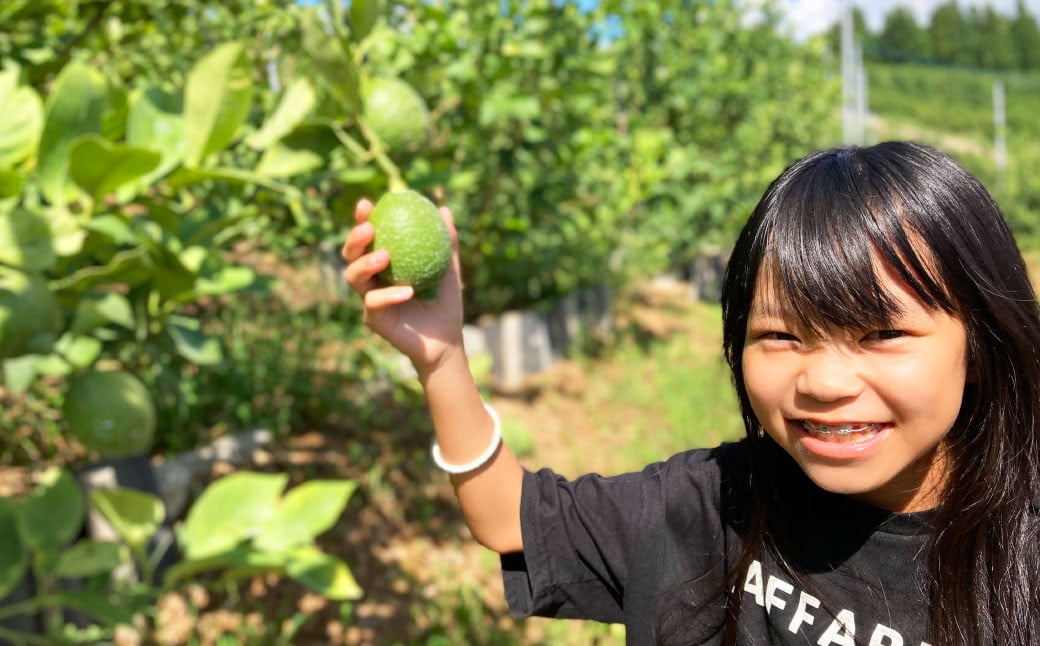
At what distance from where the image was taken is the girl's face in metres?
0.77

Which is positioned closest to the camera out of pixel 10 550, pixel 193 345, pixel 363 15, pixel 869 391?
pixel 869 391

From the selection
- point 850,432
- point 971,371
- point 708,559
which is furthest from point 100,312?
point 971,371

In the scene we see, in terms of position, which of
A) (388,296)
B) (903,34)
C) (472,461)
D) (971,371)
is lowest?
(472,461)

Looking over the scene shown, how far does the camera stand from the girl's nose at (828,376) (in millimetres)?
762

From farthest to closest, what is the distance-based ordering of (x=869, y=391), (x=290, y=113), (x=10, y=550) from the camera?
(x=10, y=550)
(x=290, y=113)
(x=869, y=391)

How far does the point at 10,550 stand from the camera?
47.3 inches

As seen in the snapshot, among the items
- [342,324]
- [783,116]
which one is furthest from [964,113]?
[342,324]

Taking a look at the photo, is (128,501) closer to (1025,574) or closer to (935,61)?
(1025,574)

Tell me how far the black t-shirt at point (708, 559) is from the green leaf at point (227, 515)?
1.59 ft

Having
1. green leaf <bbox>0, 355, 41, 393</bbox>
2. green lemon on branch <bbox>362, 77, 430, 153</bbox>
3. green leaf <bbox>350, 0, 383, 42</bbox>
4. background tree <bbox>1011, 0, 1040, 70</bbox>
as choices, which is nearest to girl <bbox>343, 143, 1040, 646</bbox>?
green lemon on branch <bbox>362, 77, 430, 153</bbox>

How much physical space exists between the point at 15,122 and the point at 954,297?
1042 mm

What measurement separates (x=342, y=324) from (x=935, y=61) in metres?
42.0

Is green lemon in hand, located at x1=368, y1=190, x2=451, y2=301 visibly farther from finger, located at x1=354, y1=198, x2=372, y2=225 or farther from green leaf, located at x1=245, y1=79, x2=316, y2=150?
green leaf, located at x1=245, y1=79, x2=316, y2=150

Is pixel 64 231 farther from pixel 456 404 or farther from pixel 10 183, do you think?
pixel 456 404
